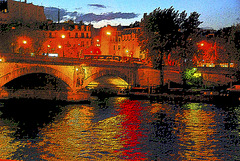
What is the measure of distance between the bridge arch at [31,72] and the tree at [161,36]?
849 inches

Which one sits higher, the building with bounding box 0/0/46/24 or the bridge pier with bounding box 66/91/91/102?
the building with bounding box 0/0/46/24

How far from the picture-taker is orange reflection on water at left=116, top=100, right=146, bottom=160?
31.5 m

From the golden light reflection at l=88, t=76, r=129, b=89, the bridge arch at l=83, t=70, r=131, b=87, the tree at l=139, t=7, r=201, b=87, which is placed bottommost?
the golden light reflection at l=88, t=76, r=129, b=89

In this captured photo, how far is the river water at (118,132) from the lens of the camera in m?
31.6

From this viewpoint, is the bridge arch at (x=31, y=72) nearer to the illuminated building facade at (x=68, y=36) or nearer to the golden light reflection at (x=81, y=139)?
the golden light reflection at (x=81, y=139)

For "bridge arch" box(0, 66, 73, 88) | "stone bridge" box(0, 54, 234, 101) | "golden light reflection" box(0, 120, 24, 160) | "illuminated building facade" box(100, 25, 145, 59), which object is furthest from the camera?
"illuminated building facade" box(100, 25, 145, 59)

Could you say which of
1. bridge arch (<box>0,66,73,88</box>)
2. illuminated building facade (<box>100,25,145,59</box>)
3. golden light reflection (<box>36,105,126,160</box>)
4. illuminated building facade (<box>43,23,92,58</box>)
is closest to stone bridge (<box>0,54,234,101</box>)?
bridge arch (<box>0,66,73,88</box>)

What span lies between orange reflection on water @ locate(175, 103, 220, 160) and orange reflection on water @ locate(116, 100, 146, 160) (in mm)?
3880

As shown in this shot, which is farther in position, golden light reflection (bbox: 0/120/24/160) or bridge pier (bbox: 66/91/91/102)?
bridge pier (bbox: 66/91/91/102)

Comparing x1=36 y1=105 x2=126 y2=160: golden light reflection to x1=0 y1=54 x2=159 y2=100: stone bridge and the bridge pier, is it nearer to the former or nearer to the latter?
the bridge pier

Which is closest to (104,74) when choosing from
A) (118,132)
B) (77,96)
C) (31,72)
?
(77,96)

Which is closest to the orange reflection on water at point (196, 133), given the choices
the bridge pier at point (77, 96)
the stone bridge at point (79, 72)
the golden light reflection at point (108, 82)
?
the bridge pier at point (77, 96)

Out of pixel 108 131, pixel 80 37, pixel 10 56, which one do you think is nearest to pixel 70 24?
pixel 80 37

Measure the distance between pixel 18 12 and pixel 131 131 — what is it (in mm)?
98164
